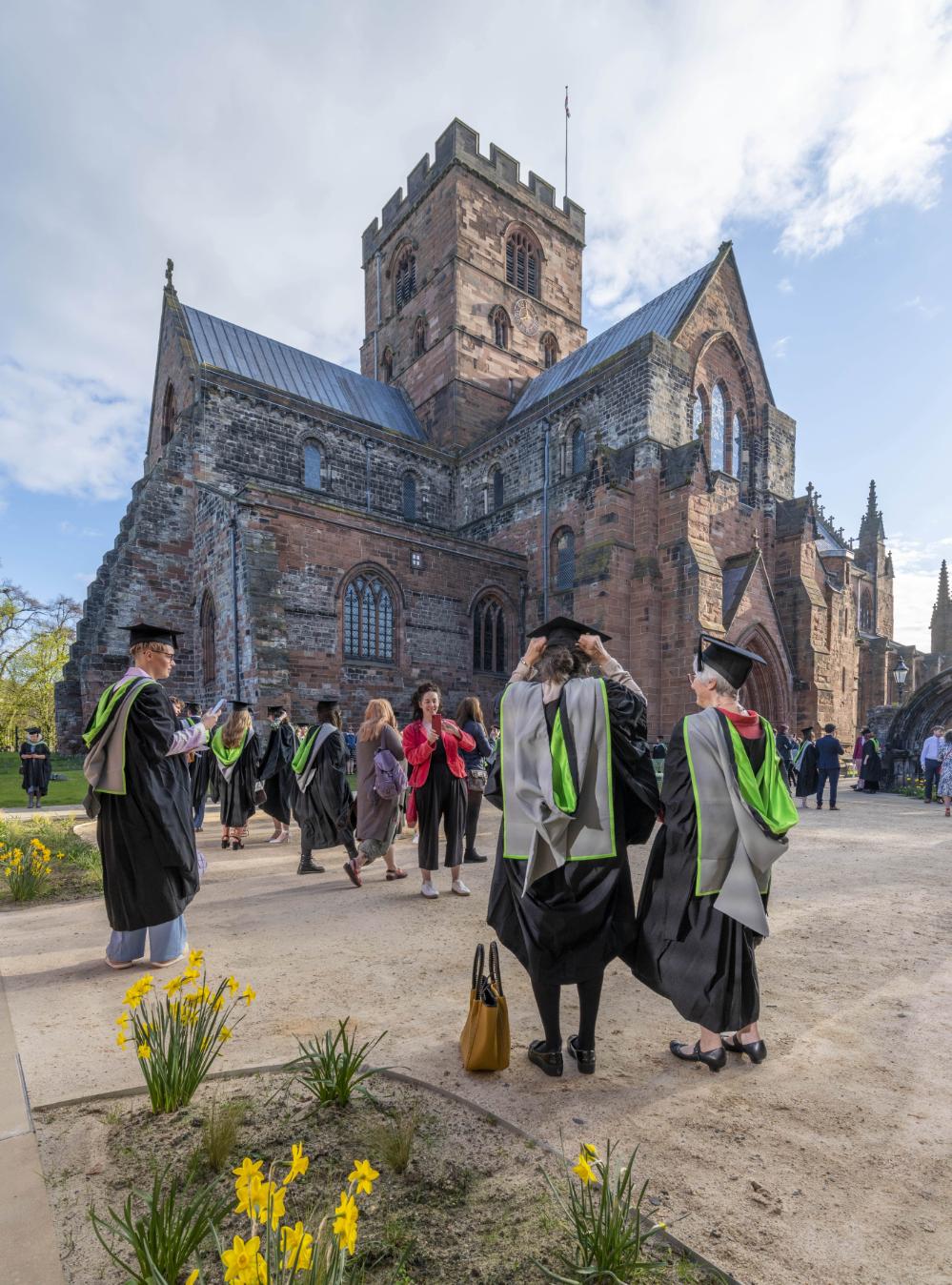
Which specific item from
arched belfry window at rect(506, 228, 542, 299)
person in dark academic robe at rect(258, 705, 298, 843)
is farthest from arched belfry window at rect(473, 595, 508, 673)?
arched belfry window at rect(506, 228, 542, 299)

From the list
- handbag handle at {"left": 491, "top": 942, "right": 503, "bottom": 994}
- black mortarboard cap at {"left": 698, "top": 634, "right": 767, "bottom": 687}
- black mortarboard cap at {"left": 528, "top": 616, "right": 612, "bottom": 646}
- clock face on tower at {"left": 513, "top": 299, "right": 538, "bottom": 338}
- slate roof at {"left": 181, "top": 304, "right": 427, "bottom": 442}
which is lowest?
handbag handle at {"left": 491, "top": 942, "right": 503, "bottom": 994}

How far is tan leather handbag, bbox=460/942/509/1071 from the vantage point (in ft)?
9.57

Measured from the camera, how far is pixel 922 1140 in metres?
2.58

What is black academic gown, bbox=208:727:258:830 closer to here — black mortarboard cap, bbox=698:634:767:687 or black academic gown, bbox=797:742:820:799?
black mortarboard cap, bbox=698:634:767:687

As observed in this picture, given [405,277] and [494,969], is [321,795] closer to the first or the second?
[494,969]

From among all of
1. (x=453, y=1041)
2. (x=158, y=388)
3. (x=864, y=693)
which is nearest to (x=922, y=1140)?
(x=453, y=1041)

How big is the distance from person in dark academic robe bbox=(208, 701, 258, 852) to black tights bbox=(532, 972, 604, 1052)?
22.7 feet

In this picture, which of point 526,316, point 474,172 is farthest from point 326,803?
point 474,172

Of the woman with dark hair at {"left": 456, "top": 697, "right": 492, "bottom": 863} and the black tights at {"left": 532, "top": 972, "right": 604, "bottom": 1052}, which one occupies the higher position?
the woman with dark hair at {"left": 456, "top": 697, "right": 492, "bottom": 863}

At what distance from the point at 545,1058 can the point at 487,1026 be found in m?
0.36

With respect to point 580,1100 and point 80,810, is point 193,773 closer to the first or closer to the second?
point 80,810

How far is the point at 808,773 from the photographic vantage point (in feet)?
47.8

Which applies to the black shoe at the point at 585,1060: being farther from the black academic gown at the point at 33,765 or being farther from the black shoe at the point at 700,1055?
the black academic gown at the point at 33,765

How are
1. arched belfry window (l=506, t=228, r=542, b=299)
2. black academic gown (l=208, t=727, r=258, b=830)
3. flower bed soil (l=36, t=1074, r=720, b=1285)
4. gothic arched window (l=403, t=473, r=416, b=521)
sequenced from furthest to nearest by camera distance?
arched belfry window (l=506, t=228, r=542, b=299)
gothic arched window (l=403, t=473, r=416, b=521)
black academic gown (l=208, t=727, r=258, b=830)
flower bed soil (l=36, t=1074, r=720, b=1285)
